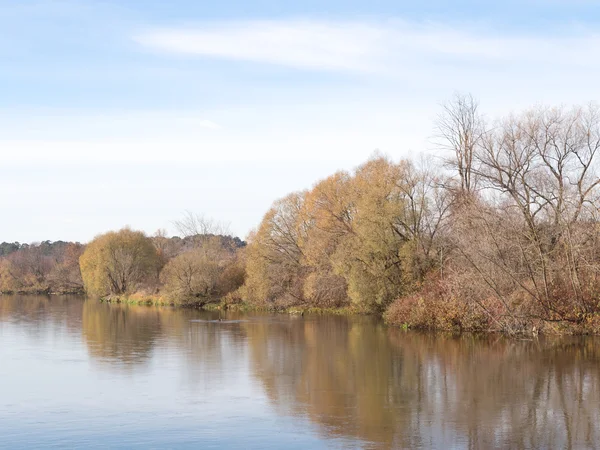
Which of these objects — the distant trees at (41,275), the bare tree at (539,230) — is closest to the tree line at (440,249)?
the bare tree at (539,230)

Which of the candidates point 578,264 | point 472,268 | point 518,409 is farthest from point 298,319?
point 518,409

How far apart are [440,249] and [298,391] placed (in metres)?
19.8

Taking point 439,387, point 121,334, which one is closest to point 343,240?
point 121,334

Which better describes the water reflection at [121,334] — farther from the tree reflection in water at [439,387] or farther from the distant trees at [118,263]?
the distant trees at [118,263]

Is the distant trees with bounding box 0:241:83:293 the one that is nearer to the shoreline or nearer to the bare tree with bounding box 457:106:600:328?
the shoreline

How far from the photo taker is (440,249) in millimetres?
36750

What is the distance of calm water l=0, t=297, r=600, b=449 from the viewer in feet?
45.8

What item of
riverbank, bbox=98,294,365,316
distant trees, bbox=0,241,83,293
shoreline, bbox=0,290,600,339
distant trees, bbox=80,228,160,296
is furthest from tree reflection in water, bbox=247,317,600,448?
distant trees, bbox=0,241,83,293

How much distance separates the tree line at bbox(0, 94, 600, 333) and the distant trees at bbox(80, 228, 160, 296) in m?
2.78

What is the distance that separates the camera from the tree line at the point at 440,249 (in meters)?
29.7

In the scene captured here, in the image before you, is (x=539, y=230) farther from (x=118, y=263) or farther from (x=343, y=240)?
(x=118, y=263)

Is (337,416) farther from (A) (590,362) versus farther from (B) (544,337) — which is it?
(B) (544,337)

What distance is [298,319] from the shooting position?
43250 mm

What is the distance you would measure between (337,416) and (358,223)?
27.6 m
